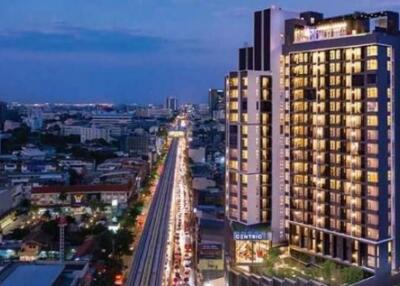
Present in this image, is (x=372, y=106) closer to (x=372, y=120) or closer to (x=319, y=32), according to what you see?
(x=372, y=120)

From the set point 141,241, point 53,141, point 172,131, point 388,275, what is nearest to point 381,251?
point 388,275

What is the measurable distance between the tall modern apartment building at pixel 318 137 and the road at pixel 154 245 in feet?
9.25

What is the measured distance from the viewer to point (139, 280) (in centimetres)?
1636

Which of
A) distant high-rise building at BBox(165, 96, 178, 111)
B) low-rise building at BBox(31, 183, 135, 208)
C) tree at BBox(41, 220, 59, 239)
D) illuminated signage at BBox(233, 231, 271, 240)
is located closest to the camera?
illuminated signage at BBox(233, 231, 271, 240)

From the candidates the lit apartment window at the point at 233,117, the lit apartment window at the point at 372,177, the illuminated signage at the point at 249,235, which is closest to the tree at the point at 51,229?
the illuminated signage at the point at 249,235

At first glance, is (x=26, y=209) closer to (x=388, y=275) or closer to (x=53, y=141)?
(x=388, y=275)

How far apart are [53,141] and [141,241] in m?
37.4

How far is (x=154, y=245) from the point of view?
2028 centimetres

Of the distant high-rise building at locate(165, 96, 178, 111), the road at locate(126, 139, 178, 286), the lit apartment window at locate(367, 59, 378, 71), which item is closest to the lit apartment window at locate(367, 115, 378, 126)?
the lit apartment window at locate(367, 59, 378, 71)

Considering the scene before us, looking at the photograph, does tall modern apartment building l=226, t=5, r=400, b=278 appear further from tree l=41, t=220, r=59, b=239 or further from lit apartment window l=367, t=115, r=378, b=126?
tree l=41, t=220, r=59, b=239

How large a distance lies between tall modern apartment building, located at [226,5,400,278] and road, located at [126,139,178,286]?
2.82m

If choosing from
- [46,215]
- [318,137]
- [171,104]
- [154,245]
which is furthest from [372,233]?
[171,104]

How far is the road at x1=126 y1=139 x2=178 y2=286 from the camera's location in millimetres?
16531

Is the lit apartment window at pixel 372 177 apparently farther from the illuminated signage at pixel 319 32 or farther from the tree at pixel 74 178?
the tree at pixel 74 178
